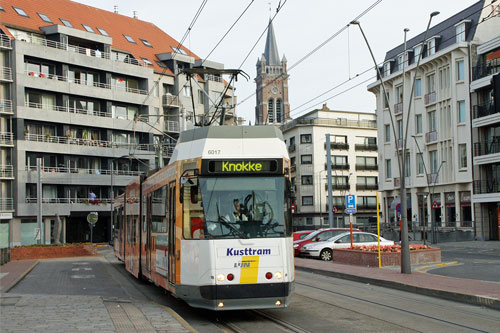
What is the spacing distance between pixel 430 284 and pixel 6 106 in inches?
1904

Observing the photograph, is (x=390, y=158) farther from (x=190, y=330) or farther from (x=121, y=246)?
(x=190, y=330)

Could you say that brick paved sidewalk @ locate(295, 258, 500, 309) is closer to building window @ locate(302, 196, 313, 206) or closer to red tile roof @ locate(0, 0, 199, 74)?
red tile roof @ locate(0, 0, 199, 74)

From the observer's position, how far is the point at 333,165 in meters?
86.5

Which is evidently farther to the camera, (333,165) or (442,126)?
(333,165)

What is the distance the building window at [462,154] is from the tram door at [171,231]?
147 ft

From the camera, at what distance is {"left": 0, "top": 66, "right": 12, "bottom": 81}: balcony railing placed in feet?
181

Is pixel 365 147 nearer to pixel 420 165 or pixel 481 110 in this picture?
pixel 420 165

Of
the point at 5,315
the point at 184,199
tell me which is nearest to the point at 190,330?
the point at 184,199

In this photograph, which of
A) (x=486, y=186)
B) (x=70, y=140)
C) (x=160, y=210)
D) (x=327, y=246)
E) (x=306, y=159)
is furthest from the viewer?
(x=306, y=159)

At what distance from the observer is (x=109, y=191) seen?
63.9 metres

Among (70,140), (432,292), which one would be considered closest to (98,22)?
(70,140)

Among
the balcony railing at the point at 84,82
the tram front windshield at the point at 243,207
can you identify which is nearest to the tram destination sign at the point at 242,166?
the tram front windshield at the point at 243,207

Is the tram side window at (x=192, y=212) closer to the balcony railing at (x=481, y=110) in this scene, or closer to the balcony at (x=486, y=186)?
the balcony at (x=486, y=186)

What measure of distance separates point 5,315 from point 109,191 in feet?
177
